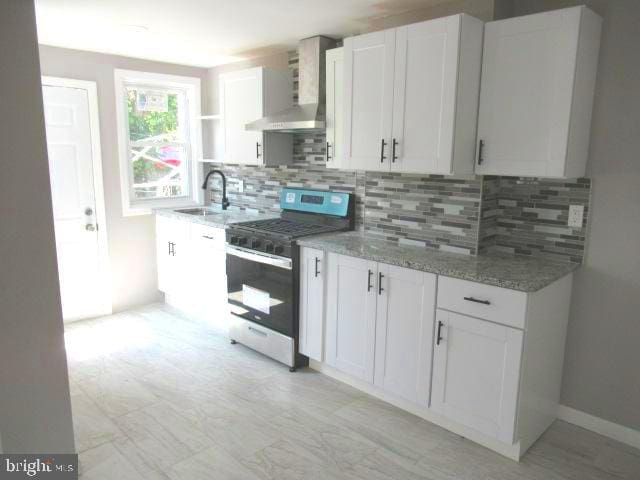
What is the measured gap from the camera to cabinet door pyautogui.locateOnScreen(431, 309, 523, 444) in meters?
2.25

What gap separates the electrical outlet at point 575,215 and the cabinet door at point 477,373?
0.77m

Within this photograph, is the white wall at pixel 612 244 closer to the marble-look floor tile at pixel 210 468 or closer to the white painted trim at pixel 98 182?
the marble-look floor tile at pixel 210 468

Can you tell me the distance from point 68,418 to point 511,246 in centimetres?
252

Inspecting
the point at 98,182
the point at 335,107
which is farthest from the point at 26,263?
the point at 98,182

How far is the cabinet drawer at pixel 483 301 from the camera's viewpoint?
2184 millimetres

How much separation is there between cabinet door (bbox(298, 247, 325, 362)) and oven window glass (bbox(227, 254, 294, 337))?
3.4 inches

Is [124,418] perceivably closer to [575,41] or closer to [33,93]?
[33,93]

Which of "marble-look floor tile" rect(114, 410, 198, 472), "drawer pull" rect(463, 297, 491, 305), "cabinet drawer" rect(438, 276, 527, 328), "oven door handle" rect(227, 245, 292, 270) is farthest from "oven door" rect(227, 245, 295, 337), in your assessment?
"drawer pull" rect(463, 297, 491, 305)

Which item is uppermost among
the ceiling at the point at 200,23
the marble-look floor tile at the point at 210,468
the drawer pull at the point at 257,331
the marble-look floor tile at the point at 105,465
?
the ceiling at the point at 200,23

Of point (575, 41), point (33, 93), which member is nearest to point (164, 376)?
point (33, 93)

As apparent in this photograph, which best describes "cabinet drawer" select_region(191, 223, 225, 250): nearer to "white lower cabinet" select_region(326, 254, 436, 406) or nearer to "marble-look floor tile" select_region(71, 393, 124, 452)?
"white lower cabinet" select_region(326, 254, 436, 406)

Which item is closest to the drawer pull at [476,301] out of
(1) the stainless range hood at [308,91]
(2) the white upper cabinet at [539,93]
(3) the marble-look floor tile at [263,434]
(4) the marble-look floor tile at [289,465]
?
(2) the white upper cabinet at [539,93]

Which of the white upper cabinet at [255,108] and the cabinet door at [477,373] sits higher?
the white upper cabinet at [255,108]

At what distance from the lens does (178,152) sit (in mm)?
4820
